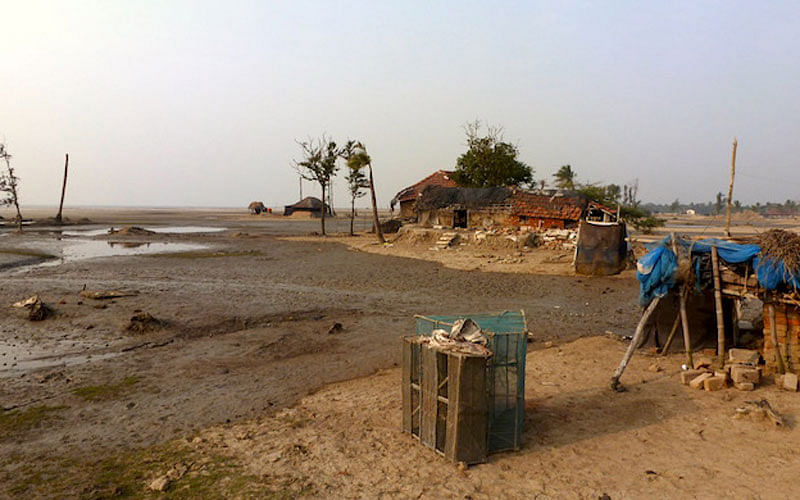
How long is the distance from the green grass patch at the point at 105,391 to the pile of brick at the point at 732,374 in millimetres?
8937

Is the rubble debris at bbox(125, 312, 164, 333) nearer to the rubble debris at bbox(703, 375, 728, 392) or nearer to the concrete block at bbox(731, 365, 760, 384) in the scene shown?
the rubble debris at bbox(703, 375, 728, 392)

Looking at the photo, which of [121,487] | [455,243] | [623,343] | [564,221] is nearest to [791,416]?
[623,343]

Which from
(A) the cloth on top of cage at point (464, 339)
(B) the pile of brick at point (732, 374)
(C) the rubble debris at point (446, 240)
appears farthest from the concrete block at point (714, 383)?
(C) the rubble debris at point (446, 240)

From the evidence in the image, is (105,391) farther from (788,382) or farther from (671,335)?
(788,382)

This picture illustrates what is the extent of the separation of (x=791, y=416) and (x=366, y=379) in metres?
6.06

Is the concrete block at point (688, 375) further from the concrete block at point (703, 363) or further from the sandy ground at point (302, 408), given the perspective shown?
the concrete block at point (703, 363)

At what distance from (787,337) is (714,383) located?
152 cm

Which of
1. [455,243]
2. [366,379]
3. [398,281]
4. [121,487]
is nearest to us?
[121,487]

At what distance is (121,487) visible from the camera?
201 inches

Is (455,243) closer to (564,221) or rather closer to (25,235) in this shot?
(564,221)

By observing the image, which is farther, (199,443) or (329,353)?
(329,353)

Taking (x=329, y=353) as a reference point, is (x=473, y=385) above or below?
above

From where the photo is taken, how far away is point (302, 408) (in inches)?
287

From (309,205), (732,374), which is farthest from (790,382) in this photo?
(309,205)
